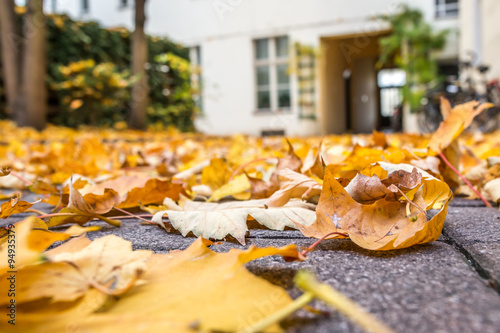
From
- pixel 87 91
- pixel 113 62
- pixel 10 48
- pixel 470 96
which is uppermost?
pixel 113 62

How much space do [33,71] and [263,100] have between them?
748cm

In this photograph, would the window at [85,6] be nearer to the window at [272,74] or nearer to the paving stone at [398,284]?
the window at [272,74]

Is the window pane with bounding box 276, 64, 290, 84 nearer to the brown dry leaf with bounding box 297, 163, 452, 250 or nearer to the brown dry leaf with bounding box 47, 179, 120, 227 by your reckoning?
the brown dry leaf with bounding box 47, 179, 120, 227

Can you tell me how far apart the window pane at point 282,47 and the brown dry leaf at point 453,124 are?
40.5 ft

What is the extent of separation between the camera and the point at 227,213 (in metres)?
0.69

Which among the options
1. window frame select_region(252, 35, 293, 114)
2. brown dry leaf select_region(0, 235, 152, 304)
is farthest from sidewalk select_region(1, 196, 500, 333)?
window frame select_region(252, 35, 293, 114)

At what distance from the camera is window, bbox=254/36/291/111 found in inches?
508

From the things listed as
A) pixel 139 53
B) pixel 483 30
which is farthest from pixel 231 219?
pixel 483 30

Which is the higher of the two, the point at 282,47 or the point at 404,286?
the point at 282,47

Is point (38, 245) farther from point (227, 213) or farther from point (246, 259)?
point (227, 213)

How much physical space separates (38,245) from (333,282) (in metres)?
0.29

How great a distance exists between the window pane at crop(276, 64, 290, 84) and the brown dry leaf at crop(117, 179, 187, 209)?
12.2m

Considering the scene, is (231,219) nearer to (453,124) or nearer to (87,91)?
(453,124)

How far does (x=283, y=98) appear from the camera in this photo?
12992 millimetres
